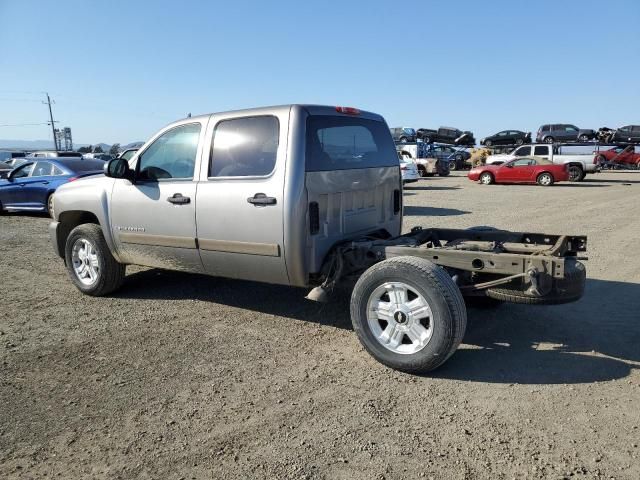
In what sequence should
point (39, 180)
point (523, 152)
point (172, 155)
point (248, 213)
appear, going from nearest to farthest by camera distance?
point (248, 213) < point (172, 155) < point (39, 180) < point (523, 152)

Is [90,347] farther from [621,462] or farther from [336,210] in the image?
[621,462]

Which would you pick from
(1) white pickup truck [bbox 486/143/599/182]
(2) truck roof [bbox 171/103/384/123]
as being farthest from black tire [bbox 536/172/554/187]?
(2) truck roof [bbox 171/103/384/123]

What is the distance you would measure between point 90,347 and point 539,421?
3452 millimetres

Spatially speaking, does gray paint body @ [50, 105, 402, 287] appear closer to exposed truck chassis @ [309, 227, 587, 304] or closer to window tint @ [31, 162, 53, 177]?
exposed truck chassis @ [309, 227, 587, 304]

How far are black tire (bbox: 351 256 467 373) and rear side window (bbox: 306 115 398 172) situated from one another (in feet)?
3.55

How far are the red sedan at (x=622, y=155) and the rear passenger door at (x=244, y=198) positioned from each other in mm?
34537

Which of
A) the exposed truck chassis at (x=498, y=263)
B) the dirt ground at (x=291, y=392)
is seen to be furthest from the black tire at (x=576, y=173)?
the exposed truck chassis at (x=498, y=263)

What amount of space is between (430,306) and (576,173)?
26.8 m

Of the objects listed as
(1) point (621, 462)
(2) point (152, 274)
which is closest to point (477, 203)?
(2) point (152, 274)

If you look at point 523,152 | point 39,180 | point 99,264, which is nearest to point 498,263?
point 99,264

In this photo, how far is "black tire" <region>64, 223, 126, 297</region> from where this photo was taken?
566 centimetres

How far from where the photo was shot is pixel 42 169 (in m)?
12.6

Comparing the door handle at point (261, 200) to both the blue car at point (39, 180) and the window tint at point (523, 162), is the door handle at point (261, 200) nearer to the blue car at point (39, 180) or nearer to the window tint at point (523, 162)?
the blue car at point (39, 180)

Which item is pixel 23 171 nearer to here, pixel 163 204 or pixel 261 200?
pixel 163 204
